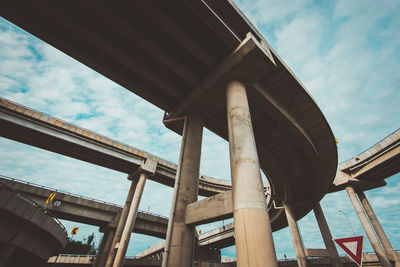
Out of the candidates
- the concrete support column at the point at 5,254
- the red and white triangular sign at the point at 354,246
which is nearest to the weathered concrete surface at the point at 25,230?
the concrete support column at the point at 5,254

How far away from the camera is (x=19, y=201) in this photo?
1111cm

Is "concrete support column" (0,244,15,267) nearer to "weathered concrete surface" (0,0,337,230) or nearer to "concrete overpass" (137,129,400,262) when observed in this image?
"weathered concrete surface" (0,0,337,230)

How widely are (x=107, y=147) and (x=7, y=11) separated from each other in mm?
18780

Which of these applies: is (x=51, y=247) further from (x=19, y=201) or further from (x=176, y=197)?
(x=176, y=197)

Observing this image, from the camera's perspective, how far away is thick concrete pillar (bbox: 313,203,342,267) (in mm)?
23281

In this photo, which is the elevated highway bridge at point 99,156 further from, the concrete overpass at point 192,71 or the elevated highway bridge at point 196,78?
the concrete overpass at point 192,71

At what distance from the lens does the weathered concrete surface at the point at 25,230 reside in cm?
1078

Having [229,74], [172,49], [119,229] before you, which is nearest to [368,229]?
[229,74]

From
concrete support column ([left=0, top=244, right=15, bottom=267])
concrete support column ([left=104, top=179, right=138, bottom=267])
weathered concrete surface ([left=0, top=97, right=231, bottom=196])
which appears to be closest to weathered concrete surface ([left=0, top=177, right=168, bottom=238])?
concrete support column ([left=104, top=179, right=138, bottom=267])

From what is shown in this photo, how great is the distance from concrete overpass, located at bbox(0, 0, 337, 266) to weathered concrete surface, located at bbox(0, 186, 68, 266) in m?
9.20

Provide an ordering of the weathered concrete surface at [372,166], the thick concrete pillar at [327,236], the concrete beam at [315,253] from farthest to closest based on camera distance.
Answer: the concrete beam at [315,253]
the thick concrete pillar at [327,236]
the weathered concrete surface at [372,166]

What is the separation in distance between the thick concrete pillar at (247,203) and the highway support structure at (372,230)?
2603 cm

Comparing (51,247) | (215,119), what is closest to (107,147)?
(51,247)

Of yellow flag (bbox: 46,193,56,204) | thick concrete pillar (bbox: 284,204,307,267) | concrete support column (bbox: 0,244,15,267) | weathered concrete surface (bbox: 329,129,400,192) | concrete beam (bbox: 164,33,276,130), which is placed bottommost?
concrete support column (bbox: 0,244,15,267)
